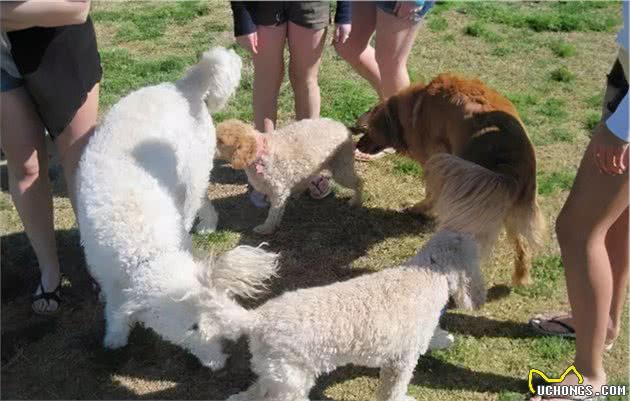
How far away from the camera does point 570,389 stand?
306 cm

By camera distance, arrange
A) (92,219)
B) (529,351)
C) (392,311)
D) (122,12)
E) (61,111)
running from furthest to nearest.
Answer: (122,12), (529,351), (61,111), (92,219), (392,311)

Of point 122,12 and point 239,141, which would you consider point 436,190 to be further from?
point 122,12

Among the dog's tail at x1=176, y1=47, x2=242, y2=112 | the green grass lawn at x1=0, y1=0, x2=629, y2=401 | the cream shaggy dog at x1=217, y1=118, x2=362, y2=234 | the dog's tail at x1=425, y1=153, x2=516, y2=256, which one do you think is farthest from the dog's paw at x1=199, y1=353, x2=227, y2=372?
the dog's tail at x1=176, y1=47, x2=242, y2=112

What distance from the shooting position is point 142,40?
7.08m

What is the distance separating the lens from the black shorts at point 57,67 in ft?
10.1

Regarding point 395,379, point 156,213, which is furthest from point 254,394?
point 156,213

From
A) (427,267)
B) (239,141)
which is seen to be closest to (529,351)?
(427,267)

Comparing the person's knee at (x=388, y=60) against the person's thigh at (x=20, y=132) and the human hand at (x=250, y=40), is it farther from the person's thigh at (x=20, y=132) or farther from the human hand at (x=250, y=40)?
the person's thigh at (x=20, y=132)

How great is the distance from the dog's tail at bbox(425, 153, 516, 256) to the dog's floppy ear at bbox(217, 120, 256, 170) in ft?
4.08

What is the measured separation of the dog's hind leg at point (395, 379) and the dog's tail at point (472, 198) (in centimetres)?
65

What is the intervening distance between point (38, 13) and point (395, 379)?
7.05ft

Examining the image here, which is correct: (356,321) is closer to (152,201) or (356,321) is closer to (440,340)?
(440,340)

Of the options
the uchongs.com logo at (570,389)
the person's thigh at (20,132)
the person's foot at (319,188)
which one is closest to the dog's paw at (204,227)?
the person's foot at (319,188)

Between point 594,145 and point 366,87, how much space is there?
143 inches
